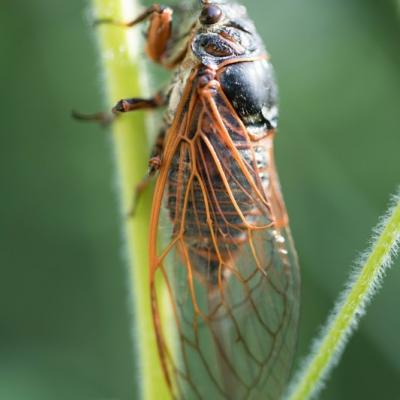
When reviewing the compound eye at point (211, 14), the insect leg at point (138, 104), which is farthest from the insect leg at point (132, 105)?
the compound eye at point (211, 14)

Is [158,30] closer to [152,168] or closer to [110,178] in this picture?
[152,168]

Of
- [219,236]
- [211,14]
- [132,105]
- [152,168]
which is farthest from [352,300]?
[211,14]

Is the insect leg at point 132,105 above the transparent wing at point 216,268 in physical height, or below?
above

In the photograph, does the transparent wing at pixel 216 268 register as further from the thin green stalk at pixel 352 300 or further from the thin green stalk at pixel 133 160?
the thin green stalk at pixel 352 300

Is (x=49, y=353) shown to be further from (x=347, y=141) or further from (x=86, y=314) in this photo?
(x=347, y=141)

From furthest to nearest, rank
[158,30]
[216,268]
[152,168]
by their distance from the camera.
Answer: [158,30] < [216,268] < [152,168]

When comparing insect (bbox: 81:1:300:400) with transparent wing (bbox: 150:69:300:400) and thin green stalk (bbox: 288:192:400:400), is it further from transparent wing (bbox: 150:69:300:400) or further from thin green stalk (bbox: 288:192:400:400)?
thin green stalk (bbox: 288:192:400:400)

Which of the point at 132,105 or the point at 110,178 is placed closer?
the point at 132,105
